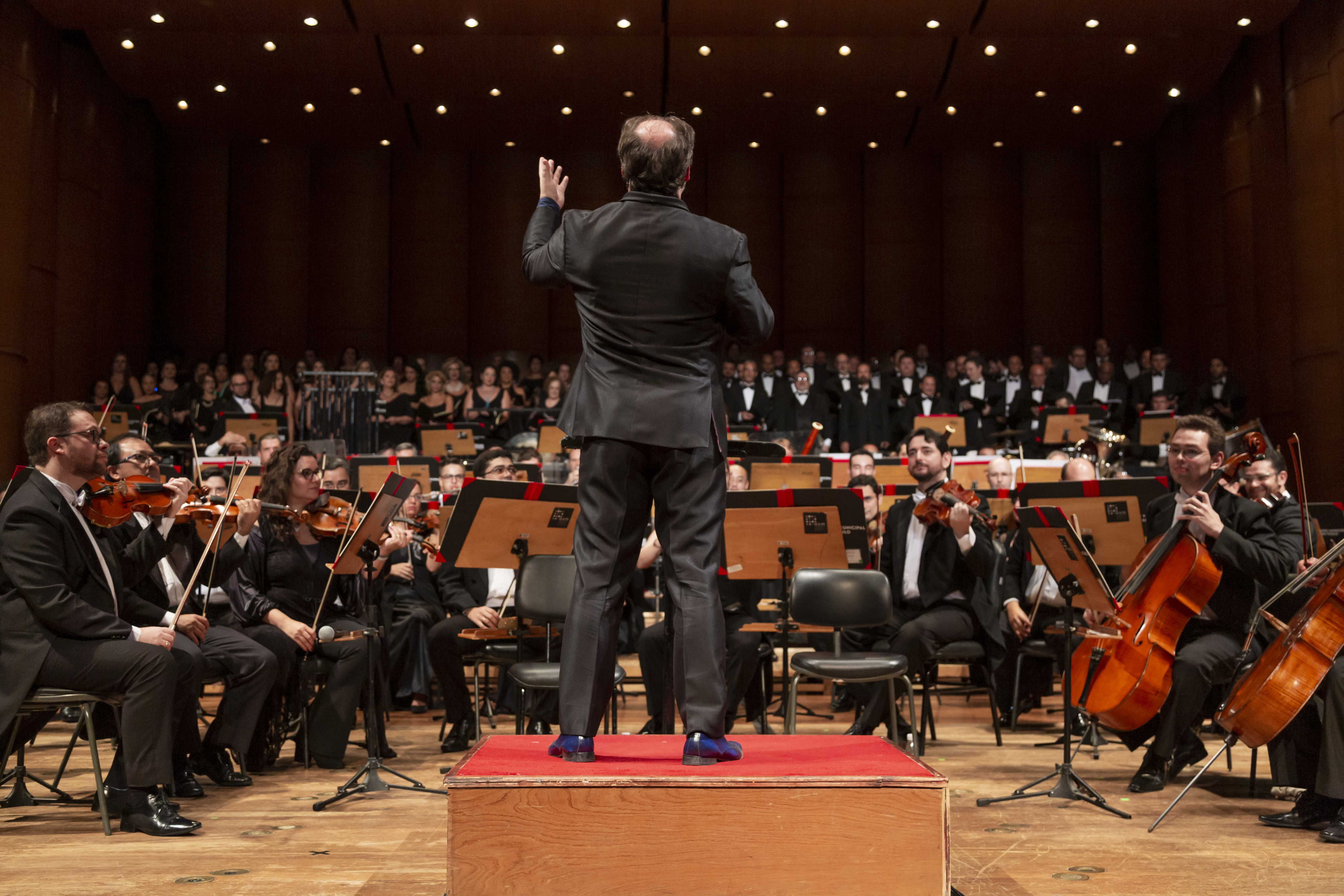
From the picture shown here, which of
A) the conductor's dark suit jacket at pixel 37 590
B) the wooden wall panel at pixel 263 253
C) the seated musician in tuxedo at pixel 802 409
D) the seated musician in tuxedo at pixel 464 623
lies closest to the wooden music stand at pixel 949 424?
the seated musician in tuxedo at pixel 802 409

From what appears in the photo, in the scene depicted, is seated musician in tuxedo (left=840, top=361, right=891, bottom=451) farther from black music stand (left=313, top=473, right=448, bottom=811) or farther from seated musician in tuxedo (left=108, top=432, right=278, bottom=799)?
seated musician in tuxedo (left=108, top=432, right=278, bottom=799)

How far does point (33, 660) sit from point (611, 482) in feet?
6.83

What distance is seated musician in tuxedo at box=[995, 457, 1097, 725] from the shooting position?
16.7 ft

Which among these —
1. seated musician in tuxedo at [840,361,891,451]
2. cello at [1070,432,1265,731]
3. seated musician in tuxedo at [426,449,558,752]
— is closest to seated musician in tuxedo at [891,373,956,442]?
seated musician in tuxedo at [840,361,891,451]

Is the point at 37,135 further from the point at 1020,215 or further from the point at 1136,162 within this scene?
the point at 1136,162

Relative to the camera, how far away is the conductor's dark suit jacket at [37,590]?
3.40m

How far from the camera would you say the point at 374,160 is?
14.2m

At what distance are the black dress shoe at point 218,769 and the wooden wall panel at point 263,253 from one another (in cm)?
1035

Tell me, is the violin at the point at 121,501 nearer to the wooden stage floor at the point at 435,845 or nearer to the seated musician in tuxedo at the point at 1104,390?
the wooden stage floor at the point at 435,845

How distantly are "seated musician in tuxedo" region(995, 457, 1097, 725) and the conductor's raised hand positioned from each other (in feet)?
10.3

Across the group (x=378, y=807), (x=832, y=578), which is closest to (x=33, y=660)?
(x=378, y=807)

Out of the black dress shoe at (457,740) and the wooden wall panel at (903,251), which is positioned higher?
the wooden wall panel at (903,251)

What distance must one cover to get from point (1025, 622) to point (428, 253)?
10877 millimetres

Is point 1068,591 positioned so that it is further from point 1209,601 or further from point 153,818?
point 153,818
